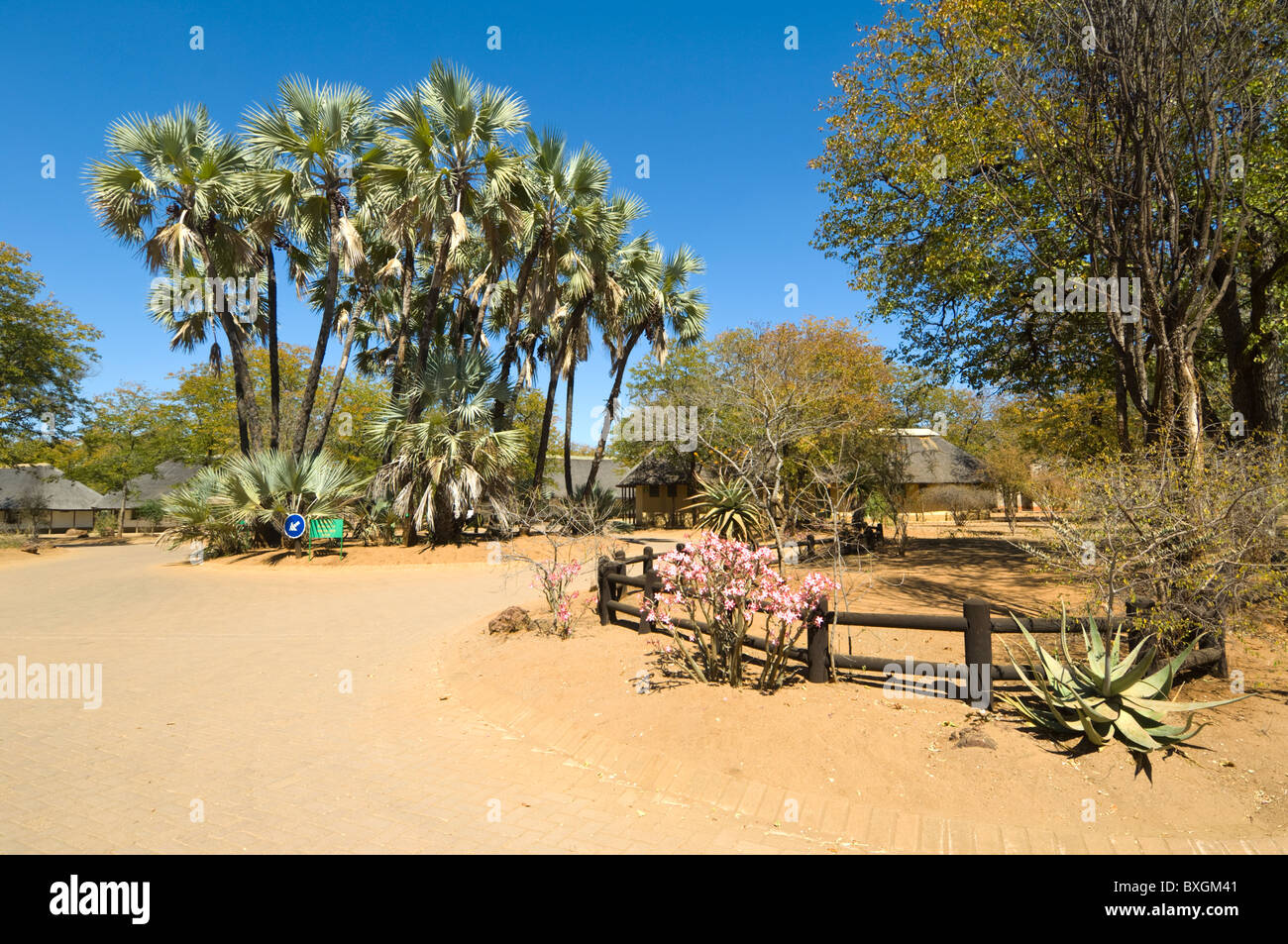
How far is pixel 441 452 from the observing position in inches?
680

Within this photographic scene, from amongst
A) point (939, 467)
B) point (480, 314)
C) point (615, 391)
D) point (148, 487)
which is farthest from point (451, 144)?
point (148, 487)

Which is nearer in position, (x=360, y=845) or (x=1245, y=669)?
(x=360, y=845)

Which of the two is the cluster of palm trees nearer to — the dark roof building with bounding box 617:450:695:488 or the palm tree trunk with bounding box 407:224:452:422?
the palm tree trunk with bounding box 407:224:452:422

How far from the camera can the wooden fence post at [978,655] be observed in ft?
16.4

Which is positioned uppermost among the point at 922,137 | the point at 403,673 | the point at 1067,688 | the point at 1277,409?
the point at 922,137

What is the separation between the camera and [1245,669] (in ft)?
19.1

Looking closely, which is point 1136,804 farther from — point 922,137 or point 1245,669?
point 922,137

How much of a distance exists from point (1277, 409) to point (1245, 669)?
295 inches

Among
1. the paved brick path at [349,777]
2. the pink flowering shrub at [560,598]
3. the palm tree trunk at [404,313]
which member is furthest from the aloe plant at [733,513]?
the palm tree trunk at [404,313]

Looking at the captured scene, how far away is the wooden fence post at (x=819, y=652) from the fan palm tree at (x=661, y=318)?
19996mm

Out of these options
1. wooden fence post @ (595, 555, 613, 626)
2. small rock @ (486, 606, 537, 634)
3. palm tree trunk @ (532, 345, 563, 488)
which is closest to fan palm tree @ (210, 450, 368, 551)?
→ palm tree trunk @ (532, 345, 563, 488)

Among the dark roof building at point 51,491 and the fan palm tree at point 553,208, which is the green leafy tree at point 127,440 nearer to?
the dark roof building at point 51,491

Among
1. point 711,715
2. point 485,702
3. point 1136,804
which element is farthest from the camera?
point 485,702
